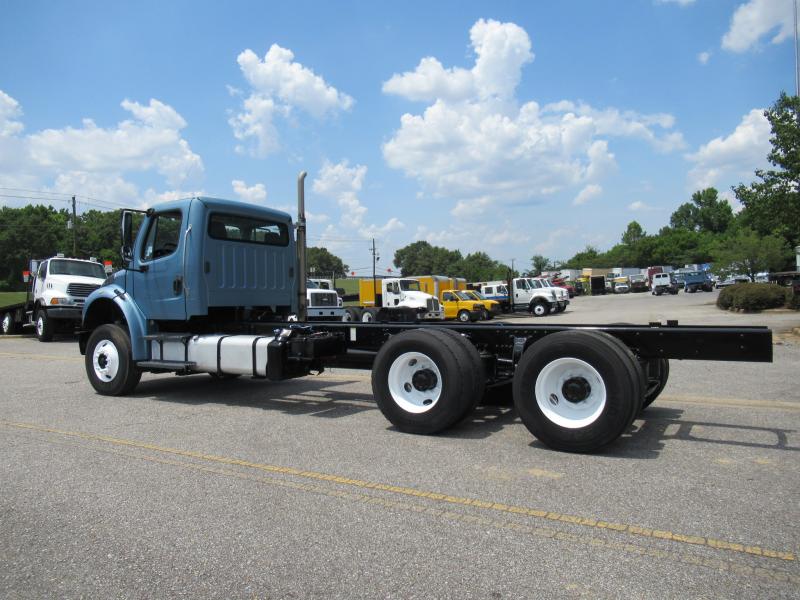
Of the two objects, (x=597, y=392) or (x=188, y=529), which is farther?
(x=597, y=392)

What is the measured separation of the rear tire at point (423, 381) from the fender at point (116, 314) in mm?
4000

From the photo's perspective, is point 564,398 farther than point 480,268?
No

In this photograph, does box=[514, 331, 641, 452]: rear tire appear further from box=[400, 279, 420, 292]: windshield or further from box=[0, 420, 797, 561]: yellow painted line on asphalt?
box=[400, 279, 420, 292]: windshield

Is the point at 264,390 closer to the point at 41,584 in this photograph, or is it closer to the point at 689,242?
the point at 41,584

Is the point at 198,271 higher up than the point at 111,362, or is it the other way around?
the point at 198,271

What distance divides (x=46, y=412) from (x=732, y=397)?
8.74 m

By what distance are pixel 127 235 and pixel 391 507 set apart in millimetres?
6229

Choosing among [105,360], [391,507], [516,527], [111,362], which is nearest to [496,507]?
[516,527]

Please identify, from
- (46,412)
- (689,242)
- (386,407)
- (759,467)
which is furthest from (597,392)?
(689,242)

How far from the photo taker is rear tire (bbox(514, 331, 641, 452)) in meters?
5.31

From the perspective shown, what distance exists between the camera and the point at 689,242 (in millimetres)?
132375

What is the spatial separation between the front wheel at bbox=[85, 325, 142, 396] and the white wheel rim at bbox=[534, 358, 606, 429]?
6024mm

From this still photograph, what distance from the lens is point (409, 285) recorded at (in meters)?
32.3

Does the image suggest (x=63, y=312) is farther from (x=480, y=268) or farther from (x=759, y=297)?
(x=480, y=268)
